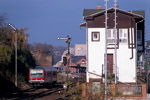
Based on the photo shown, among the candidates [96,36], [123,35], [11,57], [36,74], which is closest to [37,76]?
[36,74]

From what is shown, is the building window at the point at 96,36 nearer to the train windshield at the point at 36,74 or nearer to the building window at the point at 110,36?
the building window at the point at 110,36

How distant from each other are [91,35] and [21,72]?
61.9ft

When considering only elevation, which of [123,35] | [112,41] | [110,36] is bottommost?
[112,41]

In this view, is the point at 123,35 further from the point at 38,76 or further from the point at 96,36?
the point at 38,76

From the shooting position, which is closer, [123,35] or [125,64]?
[125,64]

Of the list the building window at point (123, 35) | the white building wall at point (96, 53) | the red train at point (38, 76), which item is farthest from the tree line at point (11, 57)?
the building window at point (123, 35)

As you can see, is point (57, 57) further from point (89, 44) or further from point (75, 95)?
point (75, 95)

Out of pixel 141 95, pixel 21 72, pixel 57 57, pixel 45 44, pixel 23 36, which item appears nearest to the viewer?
pixel 141 95

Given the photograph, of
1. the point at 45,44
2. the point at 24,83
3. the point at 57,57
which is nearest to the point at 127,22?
the point at 24,83

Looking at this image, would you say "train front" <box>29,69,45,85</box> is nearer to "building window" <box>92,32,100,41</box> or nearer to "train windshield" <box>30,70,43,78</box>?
"train windshield" <box>30,70,43,78</box>

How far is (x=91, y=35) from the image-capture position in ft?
130

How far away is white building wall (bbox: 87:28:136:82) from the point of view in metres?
38.7

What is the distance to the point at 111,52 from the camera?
129ft

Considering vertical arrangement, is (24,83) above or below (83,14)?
below
